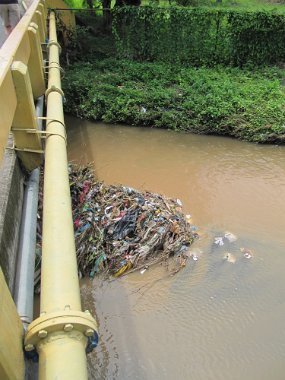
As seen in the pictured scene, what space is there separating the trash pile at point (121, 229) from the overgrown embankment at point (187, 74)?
3.29 meters

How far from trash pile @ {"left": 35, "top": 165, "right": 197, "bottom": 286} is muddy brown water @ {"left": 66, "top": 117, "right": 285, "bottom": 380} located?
8.0 inches

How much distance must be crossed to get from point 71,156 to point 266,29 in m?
6.60

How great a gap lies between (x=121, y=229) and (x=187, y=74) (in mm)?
6274

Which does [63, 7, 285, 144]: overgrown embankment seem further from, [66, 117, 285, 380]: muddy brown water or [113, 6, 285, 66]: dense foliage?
[66, 117, 285, 380]: muddy brown water

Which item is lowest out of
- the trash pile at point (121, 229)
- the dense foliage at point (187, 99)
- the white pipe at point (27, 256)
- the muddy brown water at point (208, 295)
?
the muddy brown water at point (208, 295)

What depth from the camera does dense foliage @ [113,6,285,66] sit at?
1102cm

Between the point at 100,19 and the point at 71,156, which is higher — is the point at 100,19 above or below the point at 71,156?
above

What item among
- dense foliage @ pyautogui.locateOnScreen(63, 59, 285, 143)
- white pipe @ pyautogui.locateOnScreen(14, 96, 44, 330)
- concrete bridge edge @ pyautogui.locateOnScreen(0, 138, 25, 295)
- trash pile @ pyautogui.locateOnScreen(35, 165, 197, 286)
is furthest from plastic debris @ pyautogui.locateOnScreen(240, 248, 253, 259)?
dense foliage @ pyautogui.locateOnScreen(63, 59, 285, 143)

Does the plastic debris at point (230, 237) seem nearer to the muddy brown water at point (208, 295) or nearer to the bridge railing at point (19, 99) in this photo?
the muddy brown water at point (208, 295)

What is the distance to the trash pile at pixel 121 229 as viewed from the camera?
194 inches

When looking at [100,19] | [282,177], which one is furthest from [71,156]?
[100,19]

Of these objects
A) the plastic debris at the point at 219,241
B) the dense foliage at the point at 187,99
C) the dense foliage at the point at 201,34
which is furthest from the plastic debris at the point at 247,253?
the dense foliage at the point at 201,34

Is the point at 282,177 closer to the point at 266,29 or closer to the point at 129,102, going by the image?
the point at 129,102

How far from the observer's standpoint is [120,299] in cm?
468
